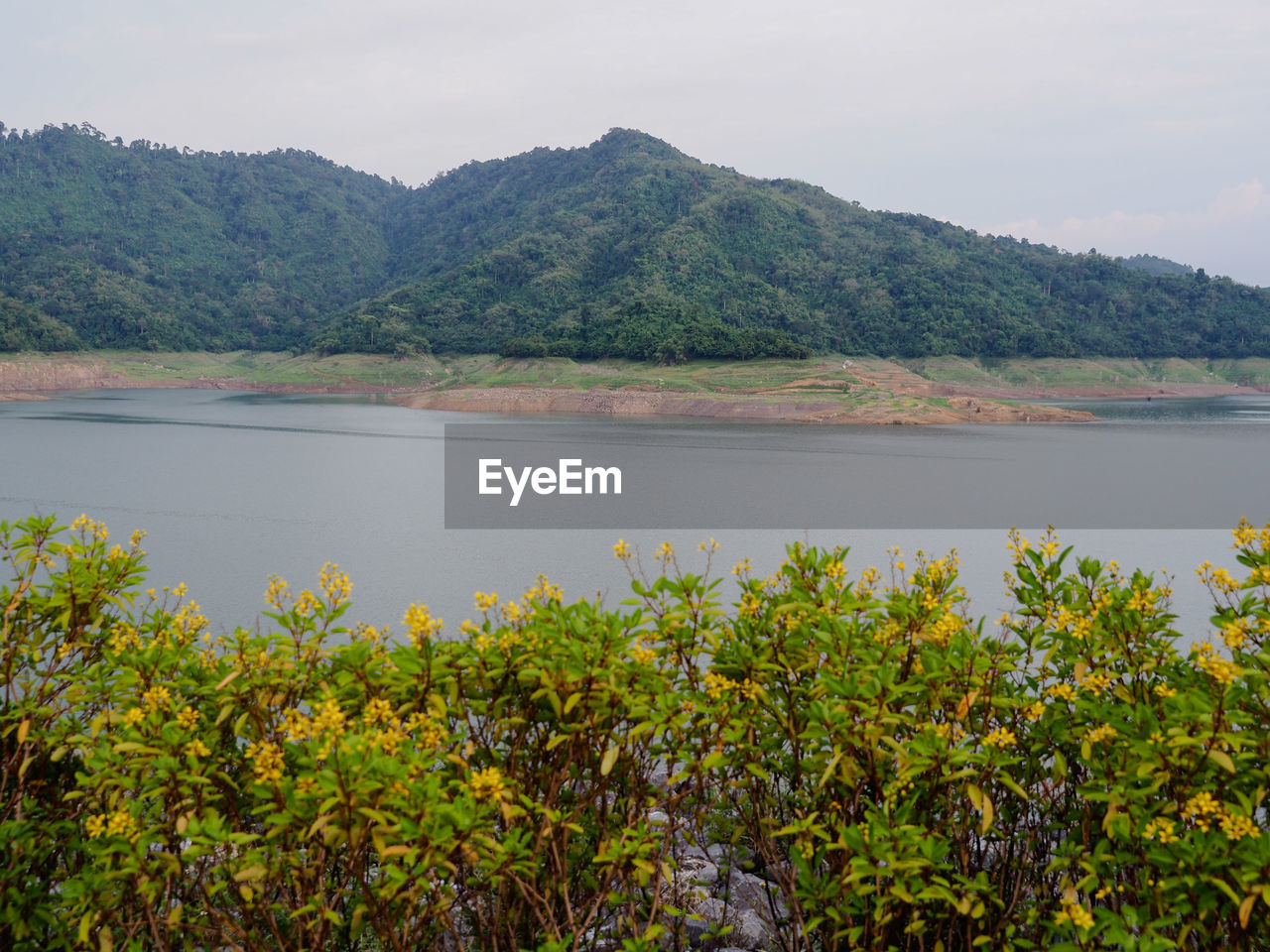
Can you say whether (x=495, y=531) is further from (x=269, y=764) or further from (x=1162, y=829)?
(x=1162, y=829)

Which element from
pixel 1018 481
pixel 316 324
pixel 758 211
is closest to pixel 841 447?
pixel 1018 481

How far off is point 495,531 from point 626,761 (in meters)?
14.9

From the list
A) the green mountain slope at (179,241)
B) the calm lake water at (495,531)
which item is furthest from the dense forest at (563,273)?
the calm lake water at (495,531)

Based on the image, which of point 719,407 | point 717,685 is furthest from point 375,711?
point 719,407

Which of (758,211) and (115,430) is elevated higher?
(758,211)

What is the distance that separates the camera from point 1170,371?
79.7 meters

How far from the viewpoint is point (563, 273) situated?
99.3 meters

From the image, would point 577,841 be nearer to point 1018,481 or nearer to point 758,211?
point 1018,481

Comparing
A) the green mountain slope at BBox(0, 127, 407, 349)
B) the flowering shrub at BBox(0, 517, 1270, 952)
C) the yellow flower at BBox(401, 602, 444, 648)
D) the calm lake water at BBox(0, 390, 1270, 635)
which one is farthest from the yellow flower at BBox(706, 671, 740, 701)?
→ the green mountain slope at BBox(0, 127, 407, 349)

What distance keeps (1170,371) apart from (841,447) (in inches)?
2416
